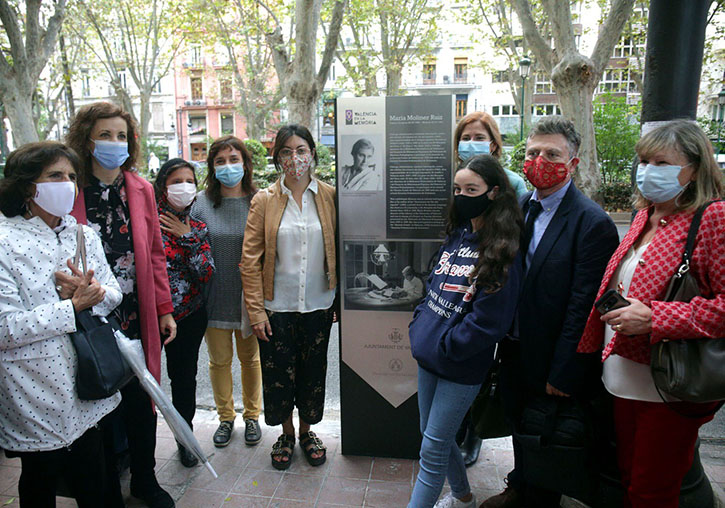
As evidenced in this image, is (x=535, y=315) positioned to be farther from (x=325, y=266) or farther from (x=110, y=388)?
(x=110, y=388)

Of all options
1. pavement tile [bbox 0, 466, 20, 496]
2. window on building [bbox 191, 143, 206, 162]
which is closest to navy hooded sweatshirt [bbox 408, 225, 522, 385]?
pavement tile [bbox 0, 466, 20, 496]

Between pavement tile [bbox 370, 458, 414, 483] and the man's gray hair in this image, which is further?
pavement tile [bbox 370, 458, 414, 483]

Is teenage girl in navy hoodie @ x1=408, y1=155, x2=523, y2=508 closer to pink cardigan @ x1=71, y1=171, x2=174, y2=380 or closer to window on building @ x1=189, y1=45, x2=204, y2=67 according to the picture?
pink cardigan @ x1=71, y1=171, x2=174, y2=380

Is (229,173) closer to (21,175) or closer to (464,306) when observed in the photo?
(21,175)

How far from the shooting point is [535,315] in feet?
7.32

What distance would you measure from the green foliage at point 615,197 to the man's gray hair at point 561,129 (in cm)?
1258

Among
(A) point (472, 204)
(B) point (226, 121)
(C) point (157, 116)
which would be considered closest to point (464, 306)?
(A) point (472, 204)

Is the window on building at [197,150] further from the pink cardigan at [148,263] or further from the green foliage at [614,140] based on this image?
the pink cardigan at [148,263]

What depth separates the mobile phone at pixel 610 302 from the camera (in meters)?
1.87

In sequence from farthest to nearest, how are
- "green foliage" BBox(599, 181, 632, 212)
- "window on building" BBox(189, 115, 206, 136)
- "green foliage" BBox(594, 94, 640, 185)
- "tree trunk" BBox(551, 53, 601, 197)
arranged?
1. "window on building" BBox(189, 115, 206, 136)
2. "green foliage" BBox(594, 94, 640, 185)
3. "green foliage" BBox(599, 181, 632, 212)
4. "tree trunk" BBox(551, 53, 601, 197)

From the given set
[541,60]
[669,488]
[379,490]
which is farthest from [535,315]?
[541,60]

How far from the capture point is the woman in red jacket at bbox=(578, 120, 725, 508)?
1.79 metres

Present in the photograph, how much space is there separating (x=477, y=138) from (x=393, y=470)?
6.93ft

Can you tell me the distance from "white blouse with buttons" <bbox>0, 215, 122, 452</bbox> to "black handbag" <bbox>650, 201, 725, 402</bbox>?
234 centimetres
